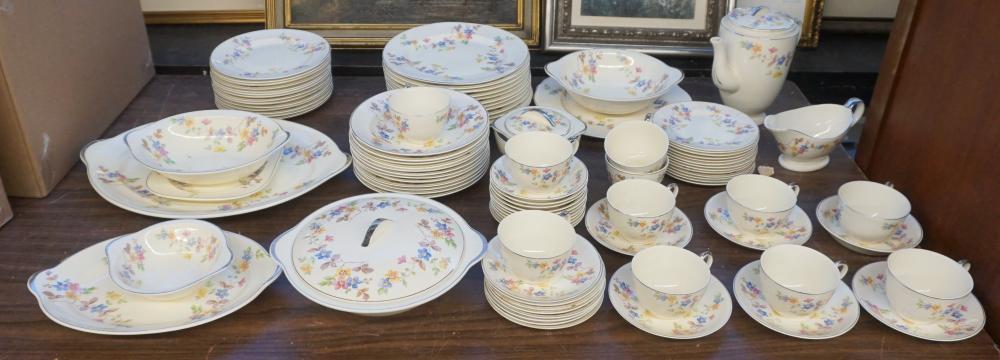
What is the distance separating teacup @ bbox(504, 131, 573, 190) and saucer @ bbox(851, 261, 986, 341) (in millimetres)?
435

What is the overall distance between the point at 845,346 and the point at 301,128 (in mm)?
922

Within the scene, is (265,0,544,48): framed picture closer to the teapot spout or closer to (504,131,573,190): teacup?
the teapot spout

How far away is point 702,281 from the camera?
1.04m

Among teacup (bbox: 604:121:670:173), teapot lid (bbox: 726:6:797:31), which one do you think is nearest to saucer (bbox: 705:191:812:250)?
teacup (bbox: 604:121:670:173)

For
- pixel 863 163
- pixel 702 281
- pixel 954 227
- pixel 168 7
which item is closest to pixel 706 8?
pixel 863 163

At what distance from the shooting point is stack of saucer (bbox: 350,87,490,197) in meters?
1.24

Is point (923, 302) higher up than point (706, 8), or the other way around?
point (706, 8)

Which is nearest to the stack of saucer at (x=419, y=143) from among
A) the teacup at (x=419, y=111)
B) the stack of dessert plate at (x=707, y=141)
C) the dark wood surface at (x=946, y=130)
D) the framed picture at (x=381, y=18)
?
the teacup at (x=419, y=111)

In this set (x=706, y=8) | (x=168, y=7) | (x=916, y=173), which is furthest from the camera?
(x=168, y=7)

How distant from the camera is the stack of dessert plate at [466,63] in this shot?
A: 1446mm

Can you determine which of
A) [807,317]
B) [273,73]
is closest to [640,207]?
[807,317]

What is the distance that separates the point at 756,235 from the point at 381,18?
3.11 feet

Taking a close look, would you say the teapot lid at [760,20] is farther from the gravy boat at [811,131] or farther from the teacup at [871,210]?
the teacup at [871,210]

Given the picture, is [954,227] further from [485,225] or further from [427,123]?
[427,123]
